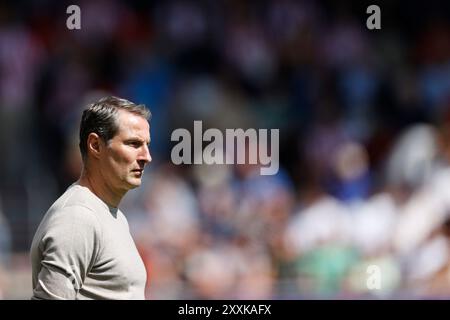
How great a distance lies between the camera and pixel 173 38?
12688mm

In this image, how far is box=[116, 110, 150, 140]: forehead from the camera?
4.96 m

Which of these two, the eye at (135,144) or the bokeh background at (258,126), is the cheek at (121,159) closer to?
the eye at (135,144)

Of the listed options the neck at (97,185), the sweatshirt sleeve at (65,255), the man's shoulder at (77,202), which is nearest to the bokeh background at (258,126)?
the neck at (97,185)

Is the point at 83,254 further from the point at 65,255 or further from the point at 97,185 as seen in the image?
the point at 97,185

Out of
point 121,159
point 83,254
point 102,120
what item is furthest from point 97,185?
point 83,254

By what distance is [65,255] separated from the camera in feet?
15.0

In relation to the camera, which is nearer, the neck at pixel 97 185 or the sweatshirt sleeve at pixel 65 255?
the sweatshirt sleeve at pixel 65 255

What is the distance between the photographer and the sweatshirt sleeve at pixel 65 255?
4551 millimetres

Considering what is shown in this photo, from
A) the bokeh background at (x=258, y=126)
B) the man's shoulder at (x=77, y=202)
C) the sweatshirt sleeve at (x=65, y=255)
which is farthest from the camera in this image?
the bokeh background at (x=258, y=126)

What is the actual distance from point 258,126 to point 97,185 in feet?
22.3

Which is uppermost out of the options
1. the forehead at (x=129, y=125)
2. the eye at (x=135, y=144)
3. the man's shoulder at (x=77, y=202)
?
the forehead at (x=129, y=125)

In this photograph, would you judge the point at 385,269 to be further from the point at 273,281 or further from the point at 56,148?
the point at 56,148
